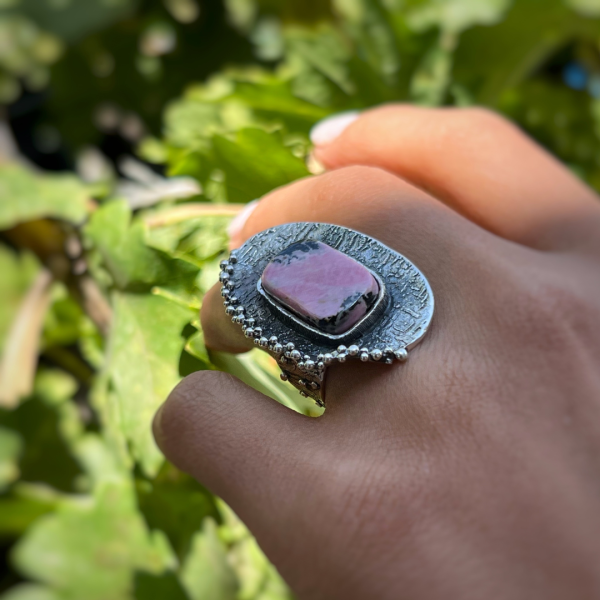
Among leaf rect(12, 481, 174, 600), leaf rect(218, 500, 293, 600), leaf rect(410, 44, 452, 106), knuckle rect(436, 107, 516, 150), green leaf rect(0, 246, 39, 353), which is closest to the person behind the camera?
knuckle rect(436, 107, 516, 150)

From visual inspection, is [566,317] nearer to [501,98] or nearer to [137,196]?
[137,196]

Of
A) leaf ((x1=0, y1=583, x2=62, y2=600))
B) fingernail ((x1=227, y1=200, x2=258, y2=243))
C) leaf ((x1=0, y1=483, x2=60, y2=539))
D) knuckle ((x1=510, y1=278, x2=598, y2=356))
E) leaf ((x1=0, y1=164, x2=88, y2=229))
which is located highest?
knuckle ((x1=510, y1=278, x2=598, y2=356))

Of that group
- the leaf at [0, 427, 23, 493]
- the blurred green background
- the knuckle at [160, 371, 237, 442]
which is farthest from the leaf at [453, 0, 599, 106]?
→ the leaf at [0, 427, 23, 493]

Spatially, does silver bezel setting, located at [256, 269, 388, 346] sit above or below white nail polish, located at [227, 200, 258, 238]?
above

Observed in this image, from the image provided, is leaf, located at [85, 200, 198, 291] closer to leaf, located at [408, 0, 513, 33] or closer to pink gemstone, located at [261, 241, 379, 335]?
pink gemstone, located at [261, 241, 379, 335]

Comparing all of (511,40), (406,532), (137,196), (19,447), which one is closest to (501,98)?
(511,40)

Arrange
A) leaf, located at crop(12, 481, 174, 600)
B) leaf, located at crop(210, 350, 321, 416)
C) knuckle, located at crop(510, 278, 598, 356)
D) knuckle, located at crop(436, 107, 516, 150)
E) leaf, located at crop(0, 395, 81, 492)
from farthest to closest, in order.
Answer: leaf, located at crop(0, 395, 81, 492) → leaf, located at crop(12, 481, 174, 600) → knuckle, located at crop(436, 107, 516, 150) → leaf, located at crop(210, 350, 321, 416) → knuckle, located at crop(510, 278, 598, 356)

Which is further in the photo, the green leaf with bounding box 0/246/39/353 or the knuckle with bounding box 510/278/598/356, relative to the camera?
the green leaf with bounding box 0/246/39/353
